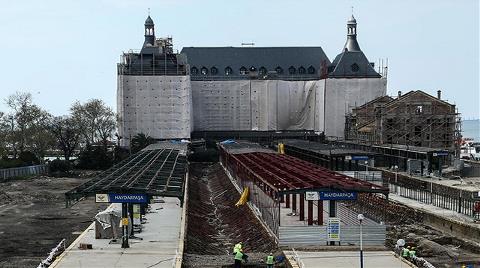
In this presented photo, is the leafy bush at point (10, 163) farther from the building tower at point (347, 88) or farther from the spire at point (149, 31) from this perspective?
the building tower at point (347, 88)

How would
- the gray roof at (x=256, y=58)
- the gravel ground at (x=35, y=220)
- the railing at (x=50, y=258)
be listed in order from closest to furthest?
the railing at (x=50, y=258), the gravel ground at (x=35, y=220), the gray roof at (x=256, y=58)

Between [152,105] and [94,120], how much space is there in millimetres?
13824

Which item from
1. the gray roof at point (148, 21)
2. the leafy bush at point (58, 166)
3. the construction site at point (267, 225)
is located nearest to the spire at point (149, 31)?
the gray roof at point (148, 21)

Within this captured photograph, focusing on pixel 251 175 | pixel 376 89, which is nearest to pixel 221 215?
pixel 251 175

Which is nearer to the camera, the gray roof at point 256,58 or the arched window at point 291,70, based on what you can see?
the gray roof at point 256,58

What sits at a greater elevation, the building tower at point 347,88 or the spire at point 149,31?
the spire at point 149,31

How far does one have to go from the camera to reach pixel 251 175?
4197 centimetres

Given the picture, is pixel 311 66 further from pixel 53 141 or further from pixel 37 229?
pixel 37 229

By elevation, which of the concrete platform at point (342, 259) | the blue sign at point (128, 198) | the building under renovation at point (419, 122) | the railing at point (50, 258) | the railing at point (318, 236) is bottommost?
the railing at point (50, 258)

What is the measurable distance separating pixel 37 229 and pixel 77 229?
2.20 m

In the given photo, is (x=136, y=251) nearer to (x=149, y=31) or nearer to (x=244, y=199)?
(x=244, y=199)

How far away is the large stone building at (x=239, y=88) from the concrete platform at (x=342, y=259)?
73.5 metres

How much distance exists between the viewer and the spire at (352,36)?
116 meters

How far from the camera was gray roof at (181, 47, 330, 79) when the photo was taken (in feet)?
409
